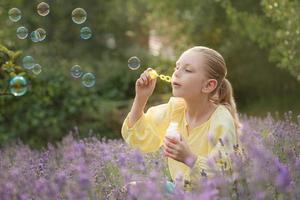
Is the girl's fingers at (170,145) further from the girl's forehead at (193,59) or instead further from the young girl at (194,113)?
the girl's forehead at (193,59)

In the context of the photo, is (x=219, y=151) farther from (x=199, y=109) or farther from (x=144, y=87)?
(x=144, y=87)

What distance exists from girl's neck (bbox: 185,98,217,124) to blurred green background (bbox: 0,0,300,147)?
428 cm

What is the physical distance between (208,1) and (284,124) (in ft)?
22.7

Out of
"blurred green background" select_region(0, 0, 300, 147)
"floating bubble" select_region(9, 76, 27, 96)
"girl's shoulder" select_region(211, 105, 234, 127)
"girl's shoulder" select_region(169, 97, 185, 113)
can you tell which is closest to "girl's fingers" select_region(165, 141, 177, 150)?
"girl's shoulder" select_region(211, 105, 234, 127)

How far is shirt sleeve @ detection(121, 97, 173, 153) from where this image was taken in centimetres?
383

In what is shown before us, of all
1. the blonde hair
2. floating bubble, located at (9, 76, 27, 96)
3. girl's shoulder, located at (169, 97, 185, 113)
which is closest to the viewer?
the blonde hair

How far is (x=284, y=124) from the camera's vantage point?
487 centimetres

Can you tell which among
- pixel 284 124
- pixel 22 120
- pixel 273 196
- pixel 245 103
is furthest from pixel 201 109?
pixel 245 103

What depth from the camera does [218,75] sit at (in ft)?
11.9

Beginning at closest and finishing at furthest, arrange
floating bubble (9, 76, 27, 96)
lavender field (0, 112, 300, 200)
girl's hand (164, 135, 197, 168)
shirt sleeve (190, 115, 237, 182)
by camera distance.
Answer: lavender field (0, 112, 300, 200)
shirt sleeve (190, 115, 237, 182)
girl's hand (164, 135, 197, 168)
floating bubble (9, 76, 27, 96)

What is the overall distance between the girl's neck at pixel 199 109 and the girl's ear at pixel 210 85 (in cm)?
7

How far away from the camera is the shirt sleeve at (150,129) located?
3.83m

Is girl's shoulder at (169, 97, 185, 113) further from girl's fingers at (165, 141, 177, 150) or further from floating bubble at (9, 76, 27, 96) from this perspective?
floating bubble at (9, 76, 27, 96)

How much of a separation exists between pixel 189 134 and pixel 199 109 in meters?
0.16
